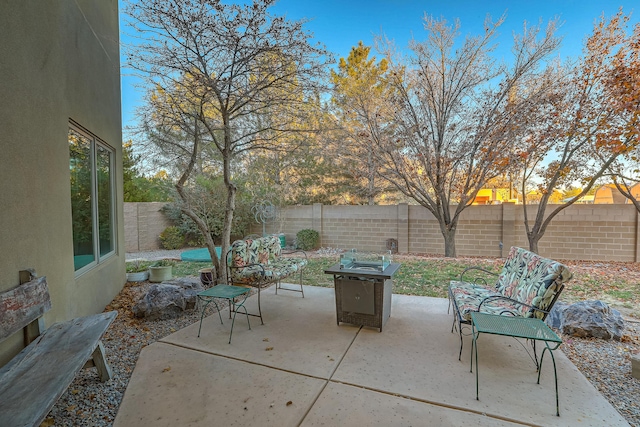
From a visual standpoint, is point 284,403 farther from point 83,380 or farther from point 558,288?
point 558,288

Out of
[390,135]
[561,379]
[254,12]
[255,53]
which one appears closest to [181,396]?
[561,379]

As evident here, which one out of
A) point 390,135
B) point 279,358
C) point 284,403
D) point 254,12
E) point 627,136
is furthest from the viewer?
point 390,135

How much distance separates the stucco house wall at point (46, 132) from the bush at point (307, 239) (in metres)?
5.72

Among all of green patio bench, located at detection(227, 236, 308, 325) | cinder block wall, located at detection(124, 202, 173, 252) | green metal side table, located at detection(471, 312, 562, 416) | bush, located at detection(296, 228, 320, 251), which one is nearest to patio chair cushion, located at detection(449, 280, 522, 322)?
green metal side table, located at detection(471, 312, 562, 416)

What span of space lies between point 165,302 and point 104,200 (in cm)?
178

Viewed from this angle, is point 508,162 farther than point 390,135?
No

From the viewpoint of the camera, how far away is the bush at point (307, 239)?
9.22 m

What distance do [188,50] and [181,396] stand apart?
12.6ft

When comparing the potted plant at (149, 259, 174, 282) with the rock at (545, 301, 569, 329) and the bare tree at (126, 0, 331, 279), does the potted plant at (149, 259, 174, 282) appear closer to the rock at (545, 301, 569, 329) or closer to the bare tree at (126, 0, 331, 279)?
the bare tree at (126, 0, 331, 279)

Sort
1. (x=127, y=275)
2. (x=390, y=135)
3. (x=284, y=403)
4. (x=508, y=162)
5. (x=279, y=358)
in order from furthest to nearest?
(x=390, y=135), (x=508, y=162), (x=127, y=275), (x=279, y=358), (x=284, y=403)

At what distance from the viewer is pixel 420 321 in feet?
11.6

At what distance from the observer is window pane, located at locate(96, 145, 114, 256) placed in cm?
412

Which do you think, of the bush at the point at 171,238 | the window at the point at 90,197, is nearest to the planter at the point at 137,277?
the window at the point at 90,197

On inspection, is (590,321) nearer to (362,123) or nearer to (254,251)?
(254,251)
